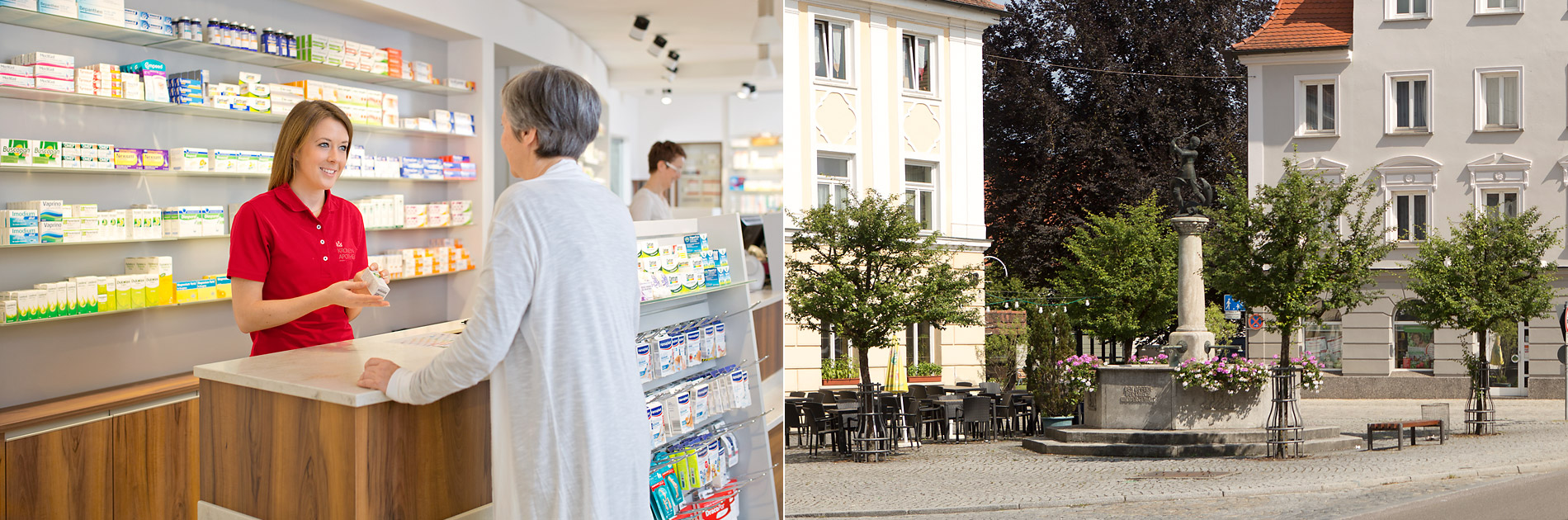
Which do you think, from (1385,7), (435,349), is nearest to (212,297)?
(435,349)

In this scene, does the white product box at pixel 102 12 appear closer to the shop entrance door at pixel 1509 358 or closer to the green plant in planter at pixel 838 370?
the green plant in planter at pixel 838 370

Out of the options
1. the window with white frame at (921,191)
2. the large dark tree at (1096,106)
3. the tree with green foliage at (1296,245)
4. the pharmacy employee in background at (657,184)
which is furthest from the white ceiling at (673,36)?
the tree with green foliage at (1296,245)

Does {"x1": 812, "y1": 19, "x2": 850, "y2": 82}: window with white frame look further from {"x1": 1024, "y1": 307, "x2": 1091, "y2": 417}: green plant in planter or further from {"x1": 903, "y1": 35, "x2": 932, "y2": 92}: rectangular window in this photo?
{"x1": 1024, "y1": 307, "x2": 1091, "y2": 417}: green plant in planter

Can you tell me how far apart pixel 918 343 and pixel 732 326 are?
1.24 m

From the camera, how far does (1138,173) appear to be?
3.92 m

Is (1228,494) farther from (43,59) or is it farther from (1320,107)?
(43,59)

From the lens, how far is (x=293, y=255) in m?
2.60

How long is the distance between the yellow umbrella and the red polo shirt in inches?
82.1

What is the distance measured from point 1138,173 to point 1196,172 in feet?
0.65

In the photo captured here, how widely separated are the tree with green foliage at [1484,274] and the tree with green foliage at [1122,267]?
31.3 inches

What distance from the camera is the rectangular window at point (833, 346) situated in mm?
4473

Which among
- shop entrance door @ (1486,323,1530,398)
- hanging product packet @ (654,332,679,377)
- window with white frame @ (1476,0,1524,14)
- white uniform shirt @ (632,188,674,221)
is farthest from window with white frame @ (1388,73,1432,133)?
white uniform shirt @ (632,188,674,221)

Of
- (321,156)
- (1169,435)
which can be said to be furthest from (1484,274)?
(321,156)

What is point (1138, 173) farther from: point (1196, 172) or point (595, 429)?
point (595, 429)
